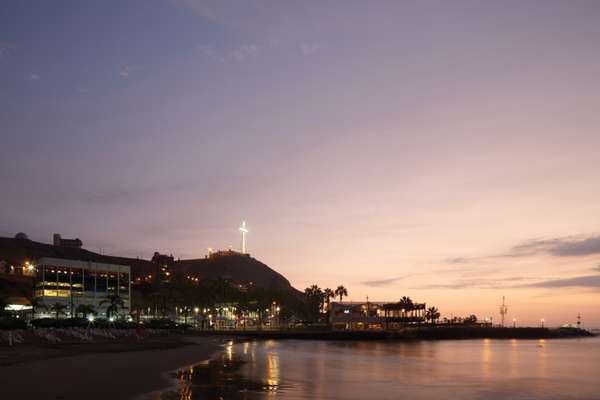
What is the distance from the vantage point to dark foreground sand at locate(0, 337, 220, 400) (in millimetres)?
29219

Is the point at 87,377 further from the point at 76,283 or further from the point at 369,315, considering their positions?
the point at 369,315

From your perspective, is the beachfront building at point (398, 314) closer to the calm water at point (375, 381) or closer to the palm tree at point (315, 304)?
the palm tree at point (315, 304)

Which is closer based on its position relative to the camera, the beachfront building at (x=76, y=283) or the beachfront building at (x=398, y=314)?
the beachfront building at (x=76, y=283)

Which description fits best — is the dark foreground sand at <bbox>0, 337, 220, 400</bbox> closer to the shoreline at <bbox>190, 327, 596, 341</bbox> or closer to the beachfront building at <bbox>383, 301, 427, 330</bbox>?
the shoreline at <bbox>190, 327, 596, 341</bbox>

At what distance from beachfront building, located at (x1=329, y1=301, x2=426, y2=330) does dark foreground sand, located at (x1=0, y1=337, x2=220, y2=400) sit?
131639 mm

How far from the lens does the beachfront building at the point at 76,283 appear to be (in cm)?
13512

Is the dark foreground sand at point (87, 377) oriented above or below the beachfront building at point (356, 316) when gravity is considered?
above

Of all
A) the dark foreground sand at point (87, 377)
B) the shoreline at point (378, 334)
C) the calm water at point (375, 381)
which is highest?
the dark foreground sand at point (87, 377)

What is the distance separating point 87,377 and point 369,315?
154556mm

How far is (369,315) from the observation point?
18400 centimetres

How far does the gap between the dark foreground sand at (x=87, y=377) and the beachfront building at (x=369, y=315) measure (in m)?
132

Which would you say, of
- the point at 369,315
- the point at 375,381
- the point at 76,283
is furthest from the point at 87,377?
the point at 369,315

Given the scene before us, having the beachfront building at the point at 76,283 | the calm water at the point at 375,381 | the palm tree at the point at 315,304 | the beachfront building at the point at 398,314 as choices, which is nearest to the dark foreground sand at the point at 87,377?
the calm water at the point at 375,381

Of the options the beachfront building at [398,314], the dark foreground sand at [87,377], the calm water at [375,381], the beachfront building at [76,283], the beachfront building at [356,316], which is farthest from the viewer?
the beachfront building at [398,314]
